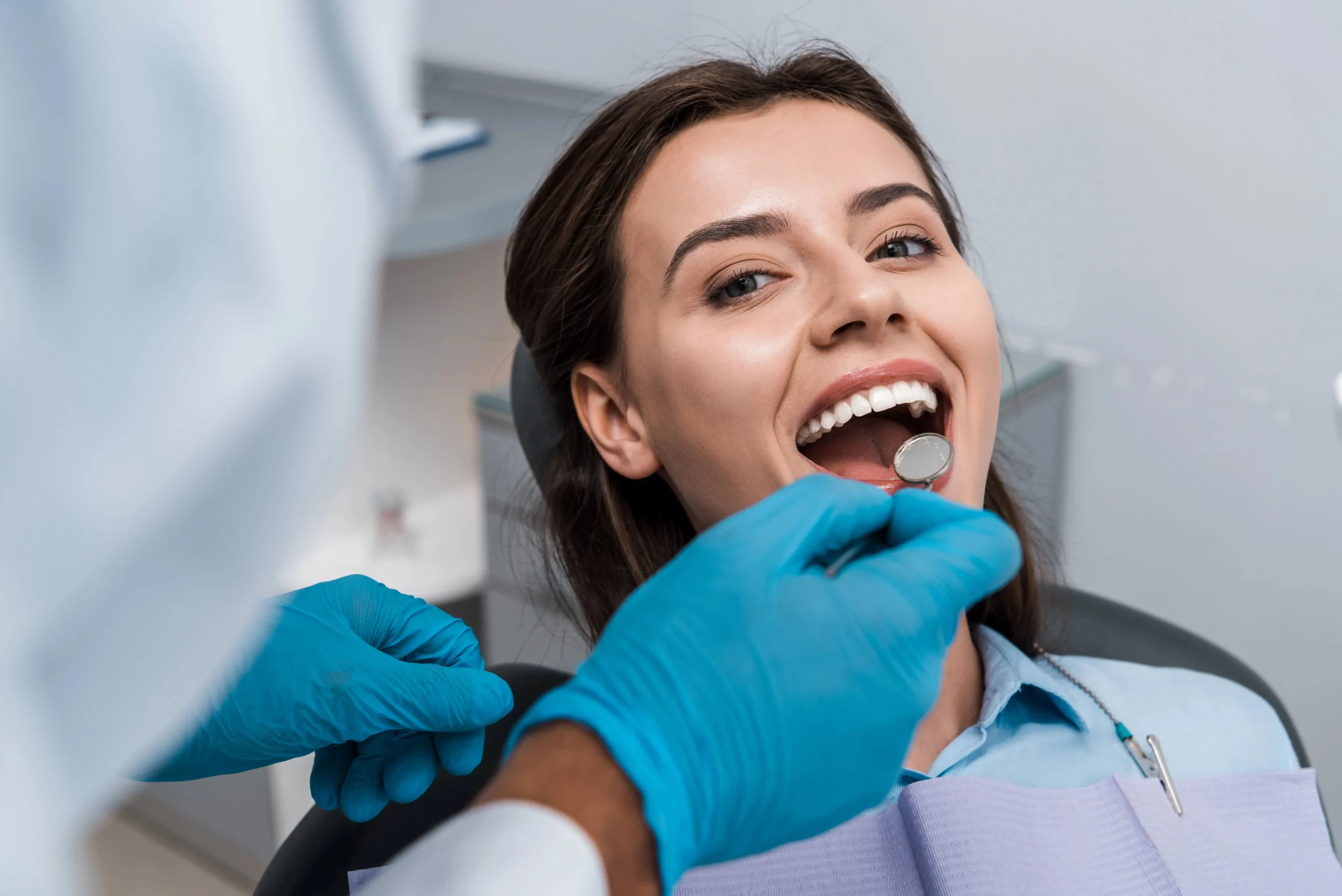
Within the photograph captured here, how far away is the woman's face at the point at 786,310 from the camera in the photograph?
3.54 feet

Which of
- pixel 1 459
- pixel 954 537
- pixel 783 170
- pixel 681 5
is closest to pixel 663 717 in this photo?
pixel 954 537

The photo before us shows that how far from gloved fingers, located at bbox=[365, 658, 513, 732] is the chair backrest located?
0.12 metres

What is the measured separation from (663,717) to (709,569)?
0.30 feet

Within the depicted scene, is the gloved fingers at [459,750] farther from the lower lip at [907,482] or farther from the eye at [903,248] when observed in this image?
the eye at [903,248]

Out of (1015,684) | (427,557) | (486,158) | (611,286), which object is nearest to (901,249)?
(611,286)

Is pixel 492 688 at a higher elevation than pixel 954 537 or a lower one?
lower

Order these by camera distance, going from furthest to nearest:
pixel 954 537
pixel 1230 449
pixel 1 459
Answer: pixel 1230 449, pixel 954 537, pixel 1 459

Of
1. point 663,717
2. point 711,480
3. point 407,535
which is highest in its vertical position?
point 663,717

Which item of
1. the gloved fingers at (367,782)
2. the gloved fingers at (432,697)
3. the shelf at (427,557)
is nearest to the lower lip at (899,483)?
the gloved fingers at (432,697)

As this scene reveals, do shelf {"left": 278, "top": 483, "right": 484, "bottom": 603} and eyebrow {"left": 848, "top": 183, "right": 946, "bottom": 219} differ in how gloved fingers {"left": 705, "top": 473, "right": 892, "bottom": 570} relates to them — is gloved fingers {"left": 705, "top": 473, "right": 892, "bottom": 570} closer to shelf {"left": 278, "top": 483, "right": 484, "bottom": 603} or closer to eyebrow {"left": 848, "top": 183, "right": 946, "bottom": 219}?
eyebrow {"left": 848, "top": 183, "right": 946, "bottom": 219}

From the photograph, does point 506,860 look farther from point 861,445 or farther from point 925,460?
point 861,445

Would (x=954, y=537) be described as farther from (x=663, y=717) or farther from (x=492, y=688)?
(x=492, y=688)

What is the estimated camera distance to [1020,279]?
6.48 ft

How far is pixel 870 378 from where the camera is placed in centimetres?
107
